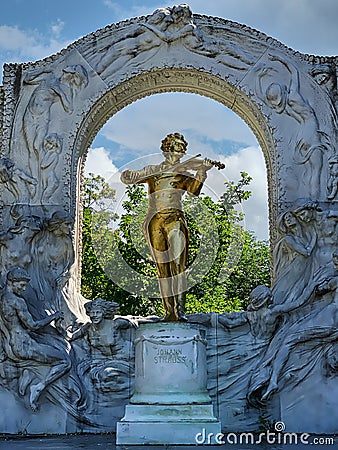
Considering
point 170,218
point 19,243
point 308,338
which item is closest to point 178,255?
point 170,218

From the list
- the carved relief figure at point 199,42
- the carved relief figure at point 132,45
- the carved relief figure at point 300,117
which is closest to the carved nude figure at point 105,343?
the carved relief figure at point 300,117

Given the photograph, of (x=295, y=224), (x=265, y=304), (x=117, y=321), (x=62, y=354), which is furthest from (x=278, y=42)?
(x=62, y=354)

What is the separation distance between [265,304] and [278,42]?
4.44 metres

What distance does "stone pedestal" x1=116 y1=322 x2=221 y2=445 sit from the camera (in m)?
6.67

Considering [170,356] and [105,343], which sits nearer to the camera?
[170,356]

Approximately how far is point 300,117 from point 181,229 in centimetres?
326

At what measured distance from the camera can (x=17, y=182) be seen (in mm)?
9977

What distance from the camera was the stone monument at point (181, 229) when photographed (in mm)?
8508

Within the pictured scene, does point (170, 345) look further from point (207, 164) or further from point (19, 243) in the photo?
point (19, 243)

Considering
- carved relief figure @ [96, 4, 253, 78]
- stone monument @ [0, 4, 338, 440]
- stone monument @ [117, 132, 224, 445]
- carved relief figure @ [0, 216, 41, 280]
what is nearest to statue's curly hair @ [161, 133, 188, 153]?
stone monument @ [117, 132, 224, 445]

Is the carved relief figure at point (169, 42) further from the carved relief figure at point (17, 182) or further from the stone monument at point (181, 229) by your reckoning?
the carved relief figure at point (17, 182)

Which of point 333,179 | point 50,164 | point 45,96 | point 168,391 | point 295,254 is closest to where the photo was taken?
point 168,391

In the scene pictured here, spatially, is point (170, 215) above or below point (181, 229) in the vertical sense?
above

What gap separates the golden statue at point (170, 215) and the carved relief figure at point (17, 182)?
2171 mm
